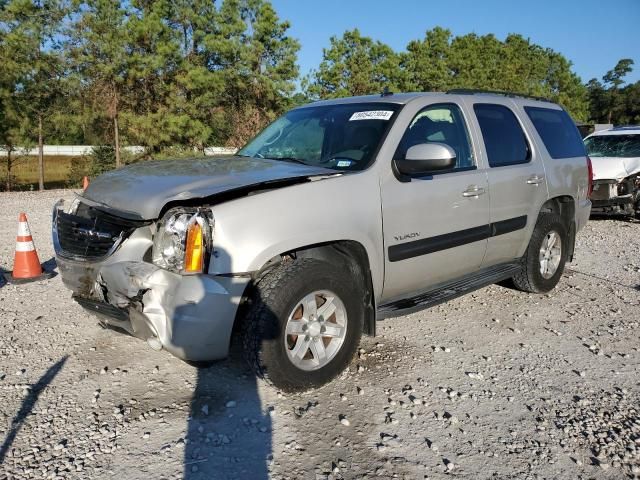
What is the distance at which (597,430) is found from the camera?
2883 millimetres

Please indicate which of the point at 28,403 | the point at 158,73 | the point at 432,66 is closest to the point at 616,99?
the point at 432,66

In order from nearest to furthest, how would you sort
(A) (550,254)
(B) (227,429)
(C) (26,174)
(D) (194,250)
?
(D) (194,250)
(B) (227,429)
(A) (550,254)
(C) (26,174)

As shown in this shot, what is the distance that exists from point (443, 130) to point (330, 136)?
3.02 ft

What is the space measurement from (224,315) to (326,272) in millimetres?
693

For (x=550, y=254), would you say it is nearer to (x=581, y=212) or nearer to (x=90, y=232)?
(x=581, y=212)

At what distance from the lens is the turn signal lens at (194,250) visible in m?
2.79

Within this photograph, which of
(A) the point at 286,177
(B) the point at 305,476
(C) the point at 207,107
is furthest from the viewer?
(C) the point at 207,107

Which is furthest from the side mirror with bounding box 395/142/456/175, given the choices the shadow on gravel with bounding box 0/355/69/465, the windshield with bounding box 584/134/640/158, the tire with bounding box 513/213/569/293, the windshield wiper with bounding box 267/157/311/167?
the windshield with bounding box 584/134/640/158

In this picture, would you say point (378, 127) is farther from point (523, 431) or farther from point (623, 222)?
point (623, 222)

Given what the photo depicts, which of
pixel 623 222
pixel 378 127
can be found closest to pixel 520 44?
pixel 623 222

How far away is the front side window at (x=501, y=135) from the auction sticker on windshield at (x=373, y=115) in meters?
1.00

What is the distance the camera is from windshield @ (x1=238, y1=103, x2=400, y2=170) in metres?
3.71

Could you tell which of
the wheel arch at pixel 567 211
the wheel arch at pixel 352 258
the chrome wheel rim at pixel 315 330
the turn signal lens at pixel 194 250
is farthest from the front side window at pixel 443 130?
the turn signal lens at pixel 194 250

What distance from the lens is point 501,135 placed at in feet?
15.1
